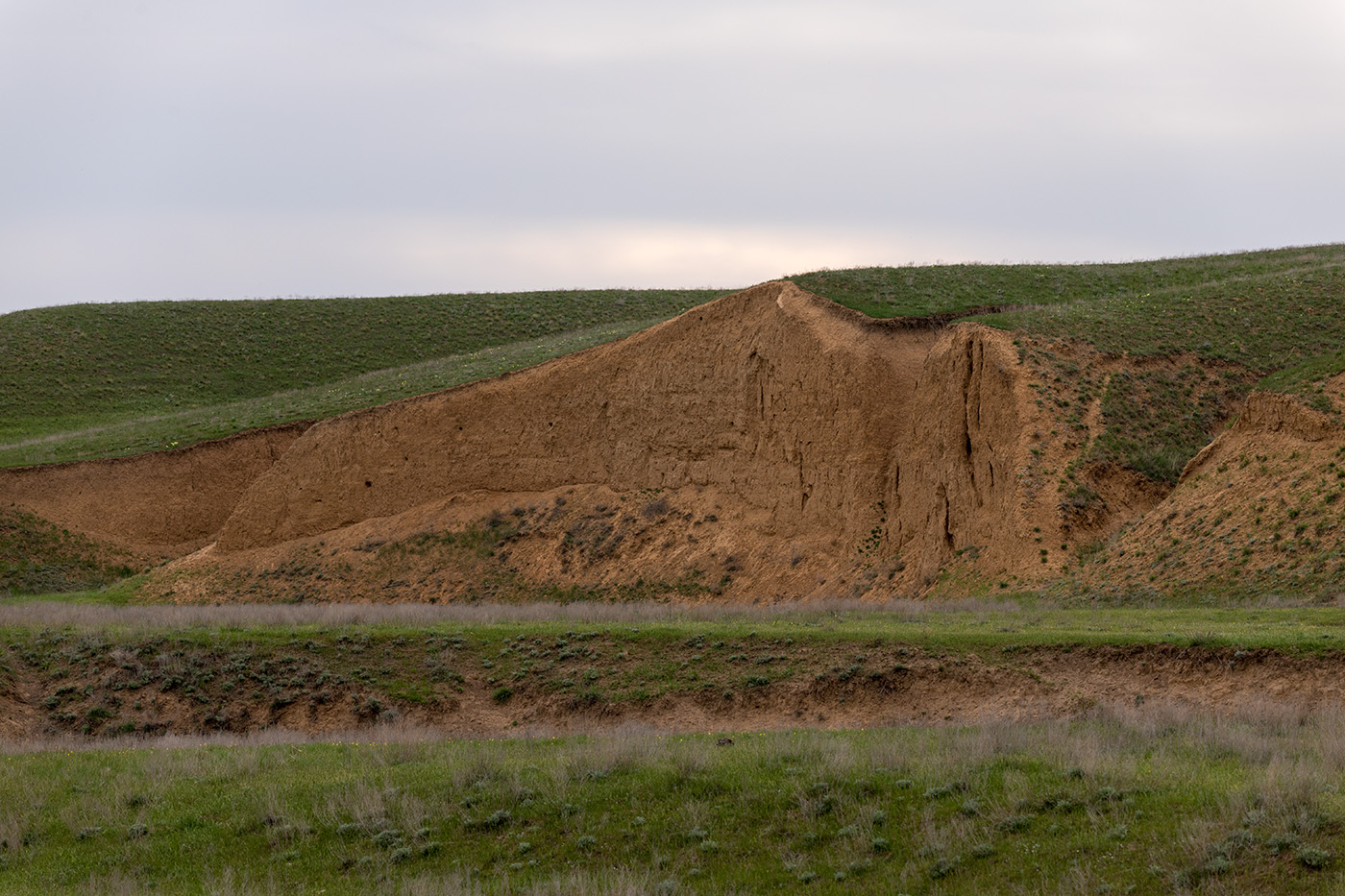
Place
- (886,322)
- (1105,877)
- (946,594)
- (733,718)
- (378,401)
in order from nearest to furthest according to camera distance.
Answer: (1105,877)
(733,718)
(946,594)
(886,322)
(378,401)

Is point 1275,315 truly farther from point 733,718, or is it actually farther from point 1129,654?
point 733,718

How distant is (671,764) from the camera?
1317 centimetres

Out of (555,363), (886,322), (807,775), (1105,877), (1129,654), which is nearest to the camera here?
(1105,877)

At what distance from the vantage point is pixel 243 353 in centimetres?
6462

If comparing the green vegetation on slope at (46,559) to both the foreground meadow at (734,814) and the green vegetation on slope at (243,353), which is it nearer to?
the green vegetation on slope at (243,353)

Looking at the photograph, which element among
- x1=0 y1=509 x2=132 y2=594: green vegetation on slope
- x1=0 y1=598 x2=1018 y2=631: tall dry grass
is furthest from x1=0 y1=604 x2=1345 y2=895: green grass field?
x1=0 y1=509 x2=132 y2=594: green vegetation on slope

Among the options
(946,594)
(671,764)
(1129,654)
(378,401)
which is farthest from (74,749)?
(378,401)

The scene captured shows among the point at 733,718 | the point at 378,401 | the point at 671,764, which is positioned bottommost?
the point at 733,718

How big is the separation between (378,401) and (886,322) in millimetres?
19746

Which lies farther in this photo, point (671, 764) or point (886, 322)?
point (886, 322)

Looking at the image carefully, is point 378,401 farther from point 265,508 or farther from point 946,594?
point 946,594

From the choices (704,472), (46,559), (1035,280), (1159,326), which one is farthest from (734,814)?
(46,559)

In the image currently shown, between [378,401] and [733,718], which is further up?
[378,401]

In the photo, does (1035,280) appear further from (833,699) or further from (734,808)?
(734,808)
